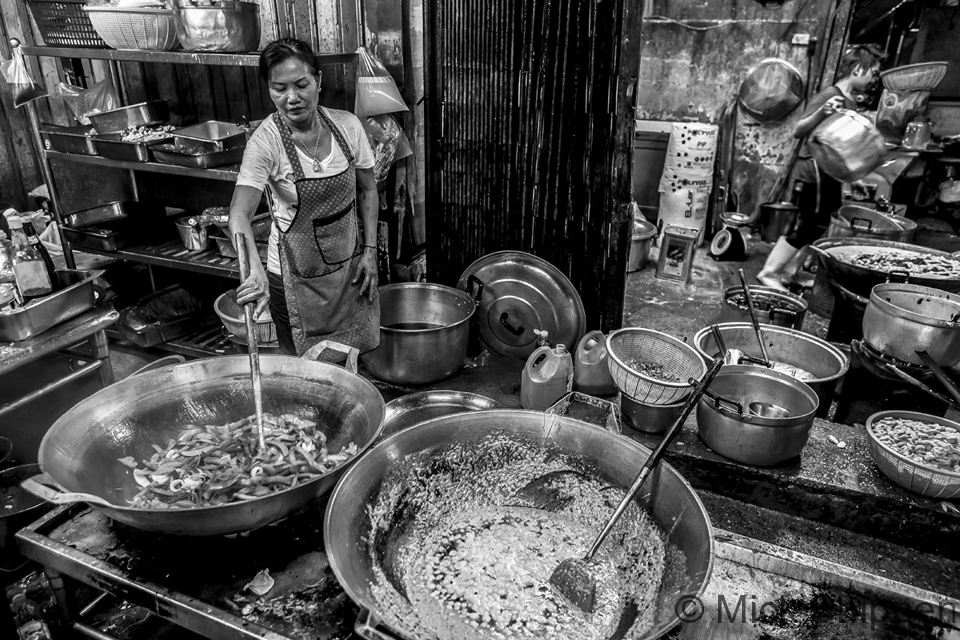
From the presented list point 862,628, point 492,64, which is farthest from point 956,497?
point 492,64

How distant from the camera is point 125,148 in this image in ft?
13.6

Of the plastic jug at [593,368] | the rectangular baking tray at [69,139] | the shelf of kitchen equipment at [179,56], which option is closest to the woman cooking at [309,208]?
the shelf of kitchen equipment at [179,56]

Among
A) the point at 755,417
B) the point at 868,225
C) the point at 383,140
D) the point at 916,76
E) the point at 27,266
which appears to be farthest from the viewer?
the point at 916,76

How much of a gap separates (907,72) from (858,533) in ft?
19.1

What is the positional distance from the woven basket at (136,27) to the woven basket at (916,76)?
7147mm

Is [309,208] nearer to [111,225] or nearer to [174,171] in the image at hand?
[174,171]

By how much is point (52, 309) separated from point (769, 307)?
4487mm

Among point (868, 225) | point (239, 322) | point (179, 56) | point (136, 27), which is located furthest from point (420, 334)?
point (868, 225)

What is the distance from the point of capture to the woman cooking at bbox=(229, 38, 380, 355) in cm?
280

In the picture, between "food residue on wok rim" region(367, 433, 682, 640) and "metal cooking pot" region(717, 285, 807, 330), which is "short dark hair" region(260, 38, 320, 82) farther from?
"metal cooking pot" region(717, 285, 807, 330)

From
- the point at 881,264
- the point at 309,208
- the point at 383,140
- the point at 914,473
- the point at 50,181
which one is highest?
the point at 383,140

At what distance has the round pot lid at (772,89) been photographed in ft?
24.8

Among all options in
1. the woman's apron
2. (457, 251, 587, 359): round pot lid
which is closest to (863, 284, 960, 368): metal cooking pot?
(457, 251, 587, 359): round pot lid

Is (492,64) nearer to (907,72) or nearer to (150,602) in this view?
(150,602)
